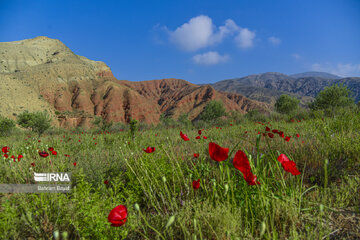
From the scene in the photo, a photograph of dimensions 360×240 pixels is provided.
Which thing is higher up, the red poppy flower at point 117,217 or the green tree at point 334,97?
the green tree at point 334,97

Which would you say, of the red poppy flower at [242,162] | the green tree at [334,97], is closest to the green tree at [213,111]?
the green tree at [334,97]

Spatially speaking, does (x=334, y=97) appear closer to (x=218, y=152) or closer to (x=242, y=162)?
(x=242, y=162)

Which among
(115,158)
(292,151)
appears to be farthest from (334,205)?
(115,158)

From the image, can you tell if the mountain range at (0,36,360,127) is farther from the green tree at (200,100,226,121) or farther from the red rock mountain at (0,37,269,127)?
the green tree at (200,100,226,121)

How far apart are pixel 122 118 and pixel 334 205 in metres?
73.6

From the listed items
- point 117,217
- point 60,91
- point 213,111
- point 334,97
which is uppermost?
point 60,91

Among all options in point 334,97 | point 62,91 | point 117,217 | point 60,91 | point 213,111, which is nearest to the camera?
point 117,217

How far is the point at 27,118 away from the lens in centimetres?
2369

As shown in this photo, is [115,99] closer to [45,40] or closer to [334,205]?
[45,40]

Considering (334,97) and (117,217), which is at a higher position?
(334,97)

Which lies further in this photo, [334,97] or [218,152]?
[334,97]

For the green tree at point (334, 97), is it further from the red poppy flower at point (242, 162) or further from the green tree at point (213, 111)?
the red poppy flower at point (242, 162)

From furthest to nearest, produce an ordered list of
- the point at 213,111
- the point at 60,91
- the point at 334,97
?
the point at 60,91, the point at 213,111, the point at 334,97

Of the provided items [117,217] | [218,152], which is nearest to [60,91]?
[117,217]
